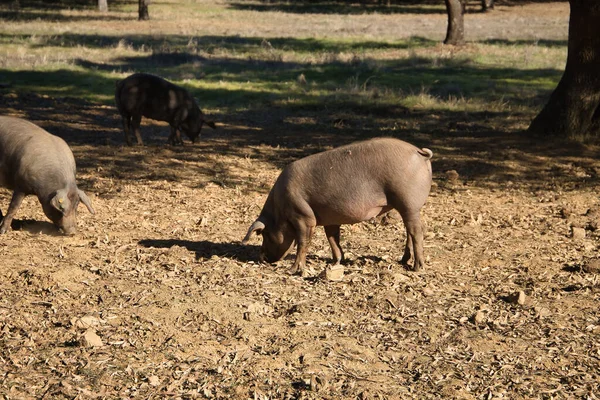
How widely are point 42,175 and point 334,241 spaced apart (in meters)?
3.45

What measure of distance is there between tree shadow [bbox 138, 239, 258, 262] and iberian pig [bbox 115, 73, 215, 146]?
236 inches

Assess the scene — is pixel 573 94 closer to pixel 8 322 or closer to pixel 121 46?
pixel 8 322

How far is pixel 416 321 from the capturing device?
6672 millimetres

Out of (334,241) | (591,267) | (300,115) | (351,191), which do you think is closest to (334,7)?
(300,115)

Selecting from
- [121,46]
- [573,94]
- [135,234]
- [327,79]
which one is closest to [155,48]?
[121,46]

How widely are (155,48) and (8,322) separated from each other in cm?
2483

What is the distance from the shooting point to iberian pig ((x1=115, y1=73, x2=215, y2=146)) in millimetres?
14500

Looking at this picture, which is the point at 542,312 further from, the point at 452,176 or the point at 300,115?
the point at 300,115

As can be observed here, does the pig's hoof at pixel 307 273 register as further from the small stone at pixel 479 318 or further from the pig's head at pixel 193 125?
the pig's head at pixel 193 125

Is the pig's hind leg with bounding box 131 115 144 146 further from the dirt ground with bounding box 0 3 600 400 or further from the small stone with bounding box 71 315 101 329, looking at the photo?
the small stone with bounding box 71 315 101 329

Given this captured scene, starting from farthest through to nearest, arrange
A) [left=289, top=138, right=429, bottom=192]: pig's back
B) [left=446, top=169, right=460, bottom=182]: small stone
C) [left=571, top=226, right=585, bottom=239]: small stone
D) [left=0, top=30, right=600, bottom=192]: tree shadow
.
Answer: [left=0, top=30, right=600, bottom=192]: tree shadow < [left=446, top=169, right=460, bottom=182]: small stone < [left=571, top=226, right=585, bottom=239]: small stone < [left=289, top=138, right=429, bottom=192]: pig's back

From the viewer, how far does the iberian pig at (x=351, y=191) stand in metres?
7.54

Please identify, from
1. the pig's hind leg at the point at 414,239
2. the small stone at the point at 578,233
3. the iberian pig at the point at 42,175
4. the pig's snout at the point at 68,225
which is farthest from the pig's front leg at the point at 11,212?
the small stone at the point at 578,233

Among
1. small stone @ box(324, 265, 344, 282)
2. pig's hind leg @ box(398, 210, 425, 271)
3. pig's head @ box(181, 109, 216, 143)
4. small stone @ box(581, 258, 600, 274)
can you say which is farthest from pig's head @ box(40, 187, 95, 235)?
pig's head @ box(181, 109, 216, 143)
